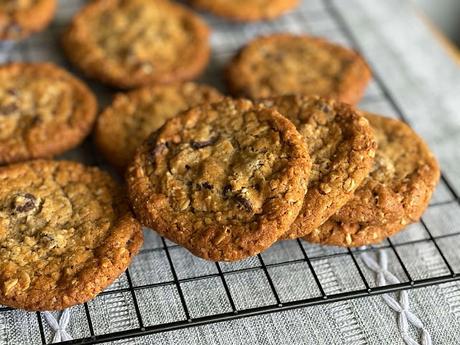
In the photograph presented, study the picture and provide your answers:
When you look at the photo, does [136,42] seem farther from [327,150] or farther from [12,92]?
[327,150]

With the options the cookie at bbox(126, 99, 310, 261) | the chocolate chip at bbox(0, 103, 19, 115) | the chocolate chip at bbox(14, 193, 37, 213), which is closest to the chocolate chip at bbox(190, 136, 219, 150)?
the cookie at bbox(126, 99, 310, 261)

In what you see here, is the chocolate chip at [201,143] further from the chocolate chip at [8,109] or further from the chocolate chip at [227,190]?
the chocolate chip at [8,109]

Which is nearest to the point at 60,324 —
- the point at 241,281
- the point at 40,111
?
the point at 241,281

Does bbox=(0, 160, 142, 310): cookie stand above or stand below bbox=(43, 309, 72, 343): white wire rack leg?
above

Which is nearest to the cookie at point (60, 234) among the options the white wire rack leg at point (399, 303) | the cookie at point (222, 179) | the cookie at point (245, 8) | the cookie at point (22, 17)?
the cookie at point (222, 179)

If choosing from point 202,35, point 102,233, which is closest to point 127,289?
point 102,233

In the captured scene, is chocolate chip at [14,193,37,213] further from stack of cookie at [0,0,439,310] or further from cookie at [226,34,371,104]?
cookie at [226,34,371,104]
